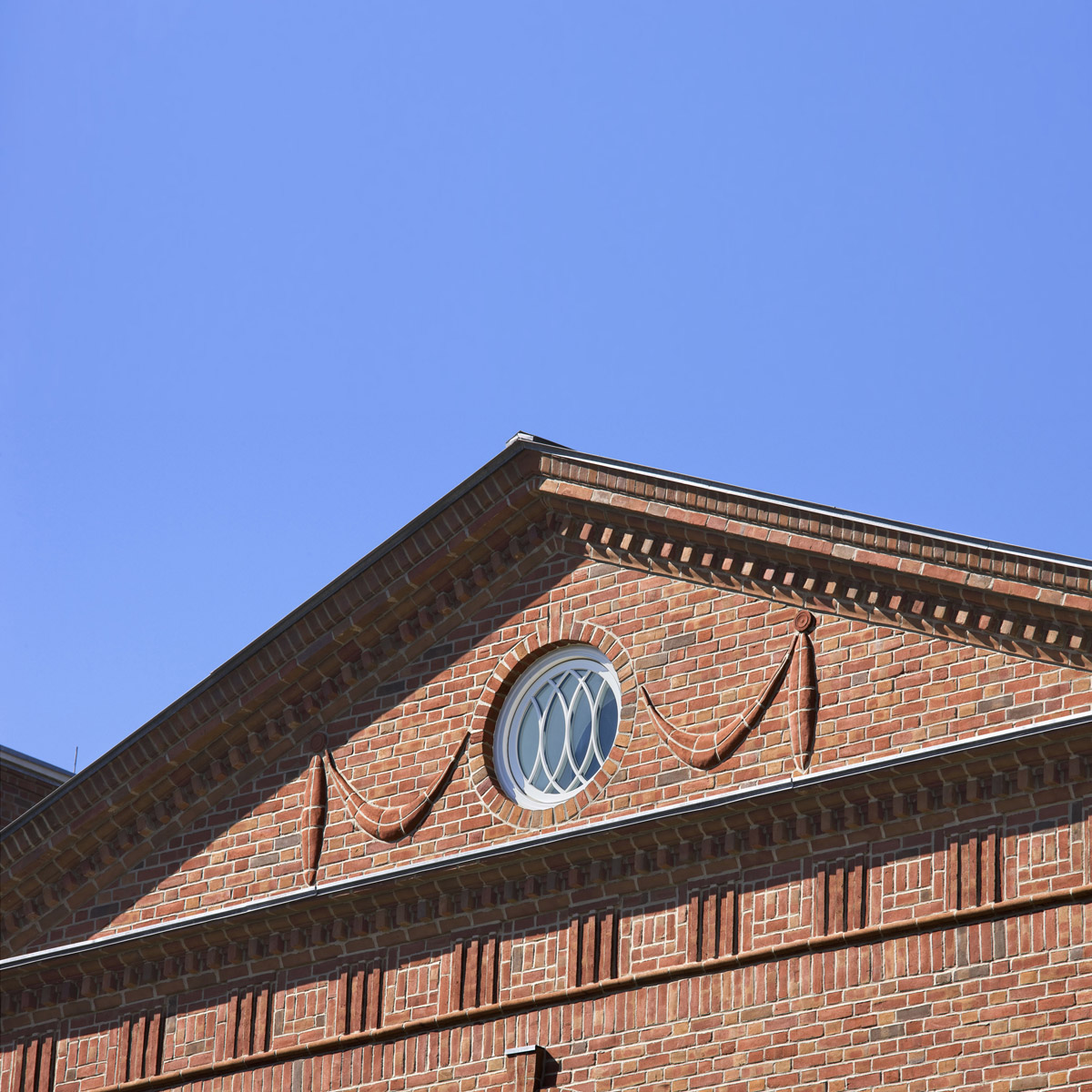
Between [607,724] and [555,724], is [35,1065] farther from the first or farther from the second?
[607,724]

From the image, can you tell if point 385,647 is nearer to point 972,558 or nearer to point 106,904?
point 106,904

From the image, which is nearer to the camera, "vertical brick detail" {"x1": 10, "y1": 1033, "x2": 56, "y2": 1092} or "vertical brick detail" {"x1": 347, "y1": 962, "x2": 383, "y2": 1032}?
"vertical brick detail" {"x1": 347, "y1": 962, "x2": 383, "y2": 1032}

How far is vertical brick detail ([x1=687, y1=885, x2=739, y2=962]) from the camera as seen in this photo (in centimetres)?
1692

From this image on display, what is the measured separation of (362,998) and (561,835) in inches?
96.8

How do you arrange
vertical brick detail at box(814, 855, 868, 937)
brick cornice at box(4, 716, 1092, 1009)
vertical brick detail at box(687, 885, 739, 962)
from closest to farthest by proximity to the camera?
1. brick cornice at box(4, 716, 1092, 1009)
2. vertical brick detail at box(814, 855, 868, 937)
3. vertical brick detail at box(687, 885, 739, 962)

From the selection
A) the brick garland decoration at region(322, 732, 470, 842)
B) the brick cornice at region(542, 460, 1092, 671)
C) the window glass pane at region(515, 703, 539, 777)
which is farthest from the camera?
the brick garland decoration at region(322, 732, 470, 842)

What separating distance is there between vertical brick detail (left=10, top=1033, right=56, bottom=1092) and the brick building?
0.11ft

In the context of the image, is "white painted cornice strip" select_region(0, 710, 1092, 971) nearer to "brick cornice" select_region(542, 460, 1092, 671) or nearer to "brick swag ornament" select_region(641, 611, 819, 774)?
"brick swag ornament" select_region(641, 611, 819, 774)

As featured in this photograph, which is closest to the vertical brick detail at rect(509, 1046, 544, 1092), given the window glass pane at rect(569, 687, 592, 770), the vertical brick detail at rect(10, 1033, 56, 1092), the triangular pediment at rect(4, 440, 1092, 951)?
the triangular pediment at rect(4, 440, 1092, 951)

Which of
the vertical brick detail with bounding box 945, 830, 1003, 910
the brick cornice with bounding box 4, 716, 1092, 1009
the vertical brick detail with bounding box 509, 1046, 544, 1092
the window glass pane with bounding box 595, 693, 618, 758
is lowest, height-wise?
the vertical brick detail with bounding box 509, 1046, 544, 1092

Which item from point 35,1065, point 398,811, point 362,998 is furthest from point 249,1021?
point 35,1065

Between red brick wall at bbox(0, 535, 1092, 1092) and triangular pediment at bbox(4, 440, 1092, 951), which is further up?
triangular pediment at bbox(4, 440, 1092, 951)

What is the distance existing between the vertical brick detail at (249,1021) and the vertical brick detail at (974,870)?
6.33m

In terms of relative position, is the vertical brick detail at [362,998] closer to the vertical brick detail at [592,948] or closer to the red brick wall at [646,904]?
the red brick wall at [646,904]
